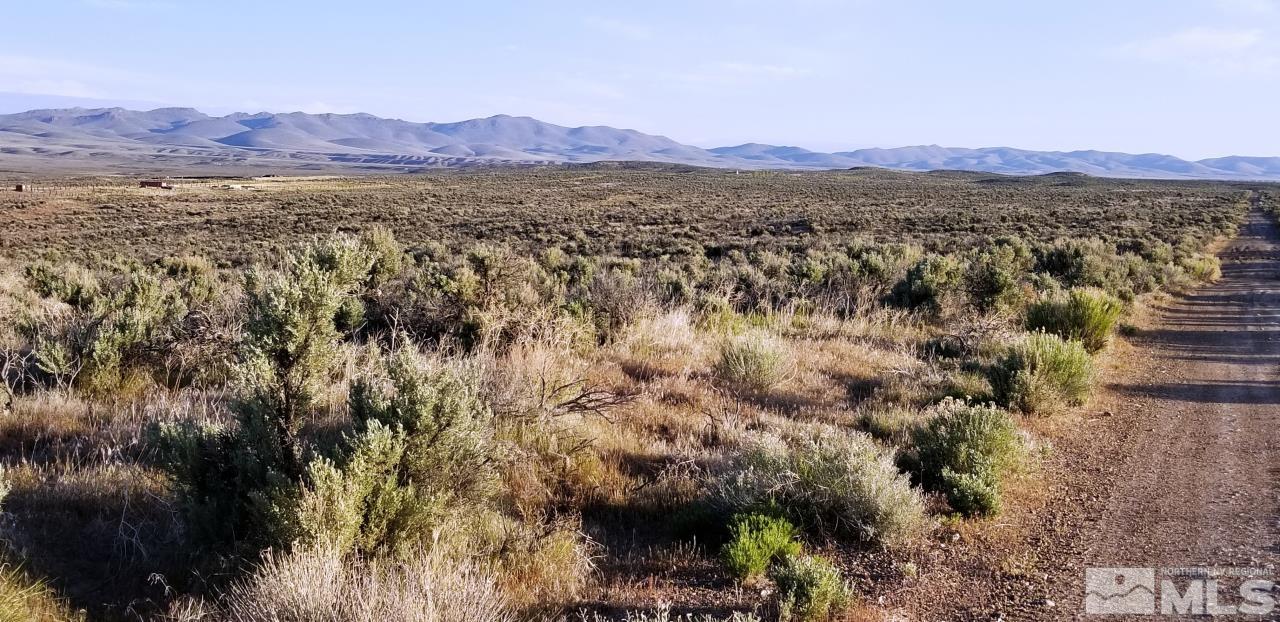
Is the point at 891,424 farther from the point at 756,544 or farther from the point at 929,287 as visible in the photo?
the point at 929,287

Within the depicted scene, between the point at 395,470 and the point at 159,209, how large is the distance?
175ft

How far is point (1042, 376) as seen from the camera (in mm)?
5836

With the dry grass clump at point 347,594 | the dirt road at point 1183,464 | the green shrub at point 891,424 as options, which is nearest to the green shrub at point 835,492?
Result: the dirt road at point 1183,464

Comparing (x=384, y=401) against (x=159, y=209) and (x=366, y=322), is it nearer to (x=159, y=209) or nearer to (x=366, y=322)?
(x=366, y=322)

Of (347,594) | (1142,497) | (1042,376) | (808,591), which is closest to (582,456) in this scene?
(808,591)

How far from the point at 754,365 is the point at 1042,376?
2337mm

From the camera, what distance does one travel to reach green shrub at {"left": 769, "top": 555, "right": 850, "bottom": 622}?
2.90 metres

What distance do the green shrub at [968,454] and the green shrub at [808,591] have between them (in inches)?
50.0

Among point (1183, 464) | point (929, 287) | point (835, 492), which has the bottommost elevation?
point (1183, 464)

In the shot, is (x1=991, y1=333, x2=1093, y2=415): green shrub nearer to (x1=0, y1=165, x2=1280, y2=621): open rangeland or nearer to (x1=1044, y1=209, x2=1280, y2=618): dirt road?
(x1=0, y1=165, x2=1280, y2=621): open rangeland

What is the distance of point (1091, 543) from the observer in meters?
3.70

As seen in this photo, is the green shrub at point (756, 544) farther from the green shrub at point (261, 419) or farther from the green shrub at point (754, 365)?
the green shrub at point (754, 365)

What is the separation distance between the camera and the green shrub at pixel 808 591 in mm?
2900

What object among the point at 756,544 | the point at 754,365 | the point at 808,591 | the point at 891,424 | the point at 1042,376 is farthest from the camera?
the point at 754,365
